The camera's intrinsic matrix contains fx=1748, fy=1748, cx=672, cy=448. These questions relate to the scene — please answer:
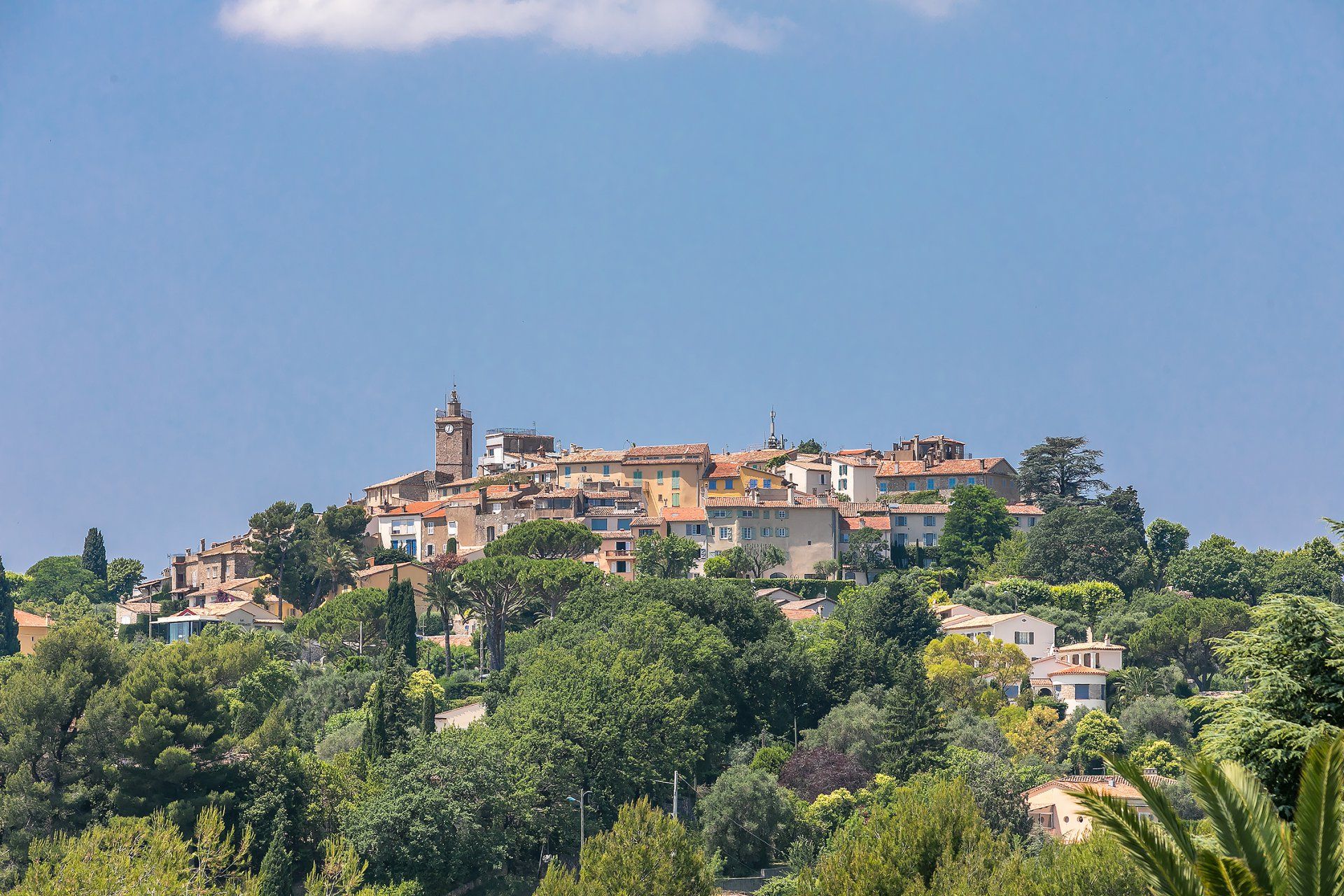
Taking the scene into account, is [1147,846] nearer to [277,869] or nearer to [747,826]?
[747,826]

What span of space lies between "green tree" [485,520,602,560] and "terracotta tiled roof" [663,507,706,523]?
17.2 feet

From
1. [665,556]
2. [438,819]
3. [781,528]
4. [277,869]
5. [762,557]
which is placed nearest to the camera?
[277,869]

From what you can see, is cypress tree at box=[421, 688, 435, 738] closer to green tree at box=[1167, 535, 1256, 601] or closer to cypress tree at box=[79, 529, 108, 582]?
green tree at box=[1167, 535, 1256, 601]

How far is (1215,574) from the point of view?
93188 mm

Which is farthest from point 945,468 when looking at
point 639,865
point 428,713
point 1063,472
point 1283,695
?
point 1283,695

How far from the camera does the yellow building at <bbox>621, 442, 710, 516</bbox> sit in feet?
351

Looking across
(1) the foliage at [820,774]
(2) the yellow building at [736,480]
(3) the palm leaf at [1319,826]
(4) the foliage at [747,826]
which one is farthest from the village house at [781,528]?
(3) the palm leaf at [1319,826]

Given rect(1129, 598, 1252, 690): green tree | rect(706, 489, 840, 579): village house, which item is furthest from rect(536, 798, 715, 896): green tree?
rect(706, 489, 840, 579): village house

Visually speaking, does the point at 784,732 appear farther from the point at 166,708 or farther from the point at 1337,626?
the point at 1337,626

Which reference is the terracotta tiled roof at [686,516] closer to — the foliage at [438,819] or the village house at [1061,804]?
the village house at [1061,804]

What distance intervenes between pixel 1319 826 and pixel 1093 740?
54.0 m

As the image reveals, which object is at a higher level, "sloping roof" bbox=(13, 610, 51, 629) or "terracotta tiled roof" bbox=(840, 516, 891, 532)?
"terracotta tiled roof" bbox=(840, 516, 891, 532)

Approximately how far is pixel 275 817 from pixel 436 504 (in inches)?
2226

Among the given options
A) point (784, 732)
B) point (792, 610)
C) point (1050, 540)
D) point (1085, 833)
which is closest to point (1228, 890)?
point (1085, 833)
